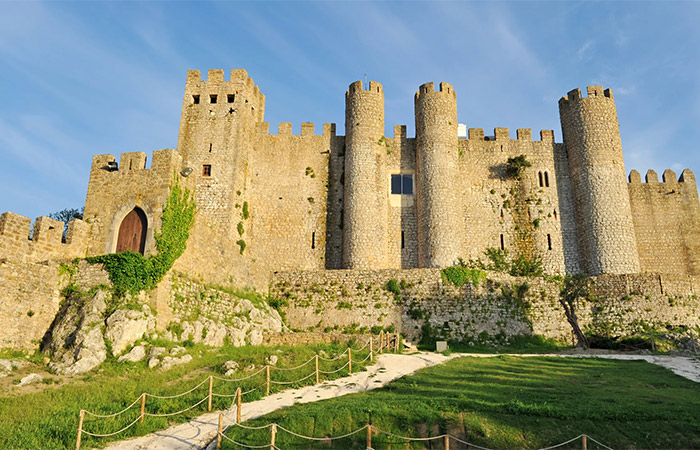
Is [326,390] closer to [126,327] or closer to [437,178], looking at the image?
[126,327]

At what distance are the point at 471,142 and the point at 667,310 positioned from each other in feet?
51.4

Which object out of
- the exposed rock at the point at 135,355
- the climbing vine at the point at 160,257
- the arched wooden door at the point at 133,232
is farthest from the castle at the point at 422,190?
the exposed rock at the point at 135,355

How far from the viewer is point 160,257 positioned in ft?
66.3

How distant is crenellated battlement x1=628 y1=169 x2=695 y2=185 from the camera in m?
35.8

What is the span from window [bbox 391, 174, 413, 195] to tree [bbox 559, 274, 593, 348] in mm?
11315

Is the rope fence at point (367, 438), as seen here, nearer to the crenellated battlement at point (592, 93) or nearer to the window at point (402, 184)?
the window at point (402, 184)

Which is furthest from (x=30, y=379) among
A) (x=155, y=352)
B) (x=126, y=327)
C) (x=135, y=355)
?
(x=155, y=352)

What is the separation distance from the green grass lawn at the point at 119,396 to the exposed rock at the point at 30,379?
33 cm

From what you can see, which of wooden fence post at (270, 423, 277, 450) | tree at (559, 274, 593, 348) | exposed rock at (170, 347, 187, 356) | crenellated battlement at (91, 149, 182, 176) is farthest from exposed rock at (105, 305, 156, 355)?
tree at (559, 274, 593, 348)

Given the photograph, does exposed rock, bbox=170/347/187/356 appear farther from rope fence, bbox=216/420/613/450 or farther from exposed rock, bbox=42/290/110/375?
rope fence, bbox=216/420/613/450

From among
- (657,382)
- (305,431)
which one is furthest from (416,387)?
(657,382)

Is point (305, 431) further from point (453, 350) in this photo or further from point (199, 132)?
point (199, 132)

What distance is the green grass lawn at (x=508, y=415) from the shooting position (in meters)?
10.9

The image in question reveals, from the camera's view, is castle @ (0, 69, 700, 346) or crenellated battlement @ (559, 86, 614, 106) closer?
castle @ (0, 69, 700, 346)
